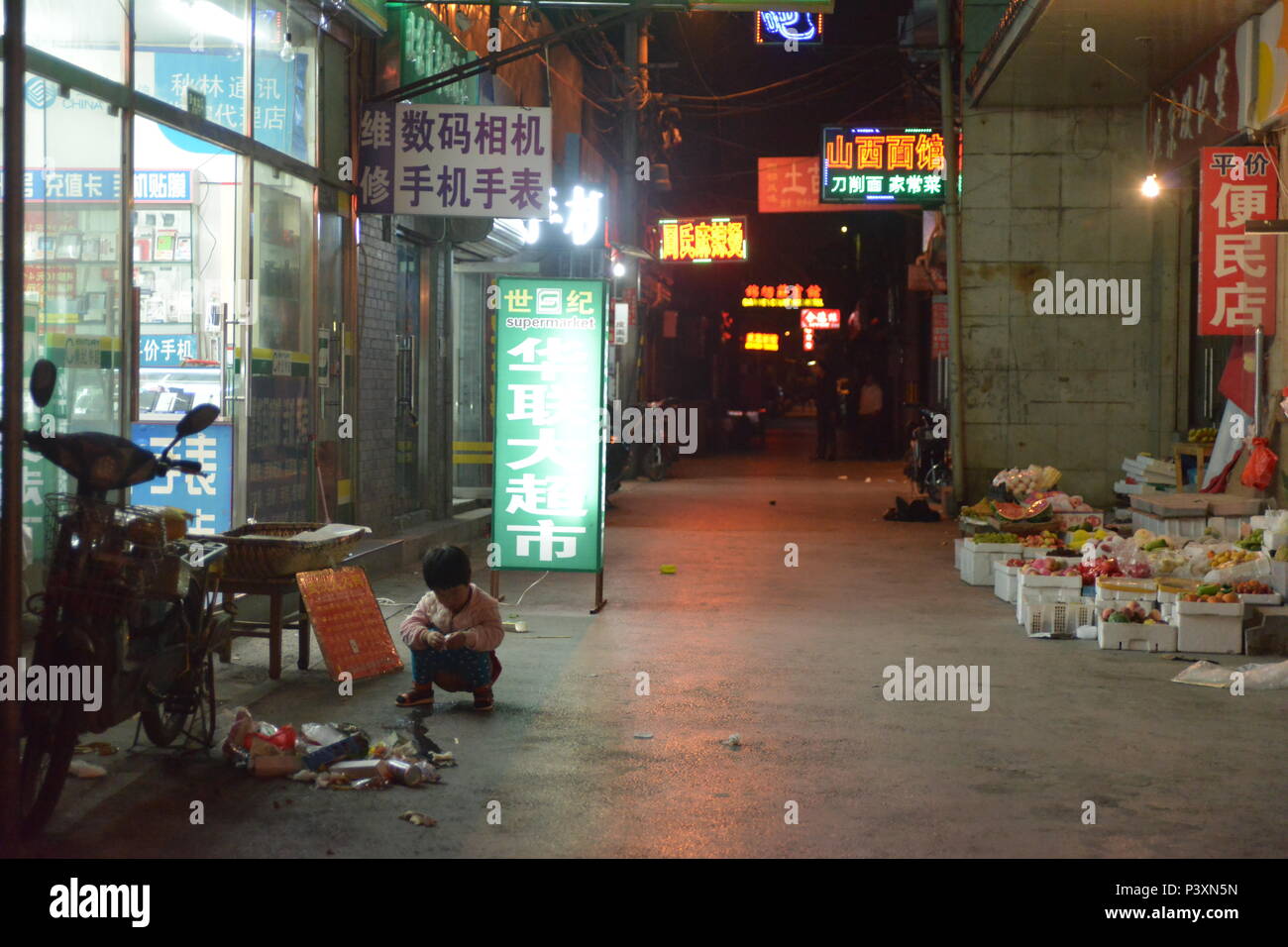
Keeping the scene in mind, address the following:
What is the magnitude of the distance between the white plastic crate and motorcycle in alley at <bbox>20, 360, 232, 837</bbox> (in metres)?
6.41

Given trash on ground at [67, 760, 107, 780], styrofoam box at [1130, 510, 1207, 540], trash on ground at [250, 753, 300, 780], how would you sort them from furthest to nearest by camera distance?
styrofoam box at [1130, 510, 1207, 540] → trash on ground at [250, 753, 300, 780] → trash on ground at [67, 760, 107, 780]

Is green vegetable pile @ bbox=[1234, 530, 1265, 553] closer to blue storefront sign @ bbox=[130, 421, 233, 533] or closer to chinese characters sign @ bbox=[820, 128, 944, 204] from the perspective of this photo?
blue storefront sign @ bbox=[130, 421, 233, 533]

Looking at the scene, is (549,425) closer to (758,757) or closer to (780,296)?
(758,757)

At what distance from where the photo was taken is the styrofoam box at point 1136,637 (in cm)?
935

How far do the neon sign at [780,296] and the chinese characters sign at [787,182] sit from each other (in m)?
24.3

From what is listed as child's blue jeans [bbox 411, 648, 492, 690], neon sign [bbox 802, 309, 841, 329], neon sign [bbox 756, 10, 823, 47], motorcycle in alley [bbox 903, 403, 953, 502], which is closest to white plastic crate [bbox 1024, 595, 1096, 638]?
child's blue jeans [bbox 411, 648, 492, 690]

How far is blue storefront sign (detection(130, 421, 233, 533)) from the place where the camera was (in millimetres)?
10406

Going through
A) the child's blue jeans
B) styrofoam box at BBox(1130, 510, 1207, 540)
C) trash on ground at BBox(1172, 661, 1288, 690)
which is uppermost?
styrofoam box at BBox(1130, 510, 1207, 540)

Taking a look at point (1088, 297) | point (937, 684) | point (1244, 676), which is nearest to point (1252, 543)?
point (1244, 676)

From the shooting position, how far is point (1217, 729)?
23.3 feet

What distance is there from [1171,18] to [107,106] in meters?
10.1

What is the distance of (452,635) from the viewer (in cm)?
725

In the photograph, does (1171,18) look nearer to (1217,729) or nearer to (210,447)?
(1217,729)
